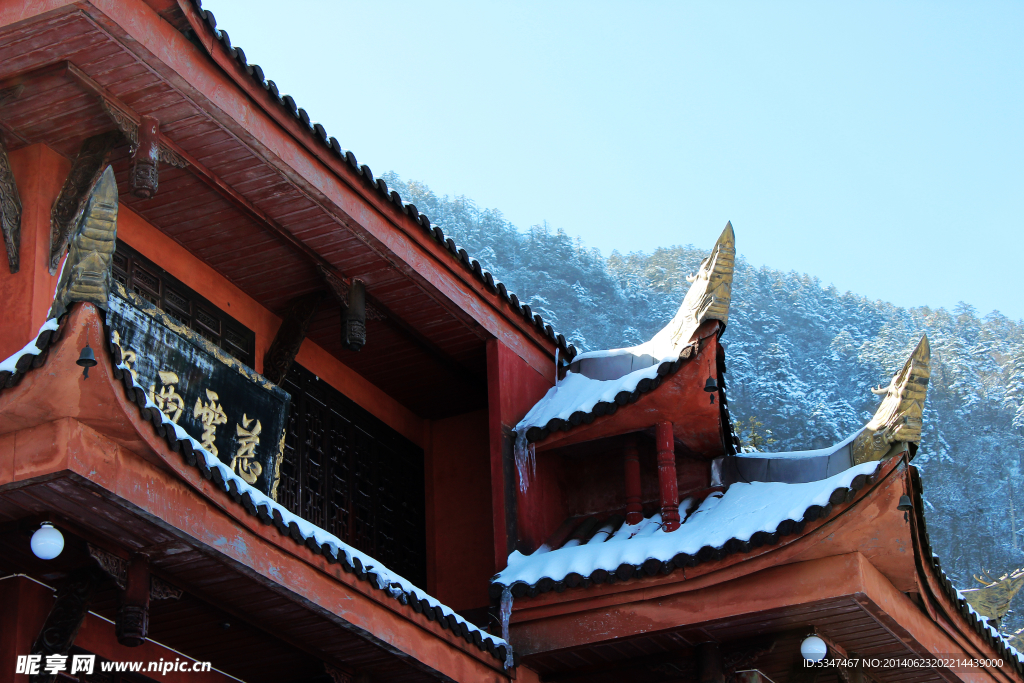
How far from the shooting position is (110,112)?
24.7 ft

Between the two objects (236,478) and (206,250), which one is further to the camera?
(206,250)

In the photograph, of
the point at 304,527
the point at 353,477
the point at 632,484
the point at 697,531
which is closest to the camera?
the point at 304,527

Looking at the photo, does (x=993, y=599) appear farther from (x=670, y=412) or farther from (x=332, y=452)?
(x=332, y=452)

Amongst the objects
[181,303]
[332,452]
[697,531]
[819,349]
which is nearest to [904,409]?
[697,531]

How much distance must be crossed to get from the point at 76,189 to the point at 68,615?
2.55 meters

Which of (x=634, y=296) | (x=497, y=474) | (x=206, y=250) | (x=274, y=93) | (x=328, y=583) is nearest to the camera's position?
(x=328, y=583)

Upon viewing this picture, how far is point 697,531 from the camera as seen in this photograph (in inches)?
360

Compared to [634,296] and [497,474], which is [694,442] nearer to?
[497,474]

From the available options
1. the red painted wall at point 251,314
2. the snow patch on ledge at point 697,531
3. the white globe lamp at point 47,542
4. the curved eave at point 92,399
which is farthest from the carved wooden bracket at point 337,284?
the white globe lamp at point 47,542

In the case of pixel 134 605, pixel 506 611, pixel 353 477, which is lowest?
pixel 134 605

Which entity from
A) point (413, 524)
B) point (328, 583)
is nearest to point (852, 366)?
point (413, 524)

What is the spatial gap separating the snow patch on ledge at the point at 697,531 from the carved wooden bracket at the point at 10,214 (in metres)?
4.02

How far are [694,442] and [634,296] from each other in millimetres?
39391

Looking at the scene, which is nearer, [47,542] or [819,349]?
[47,542]
